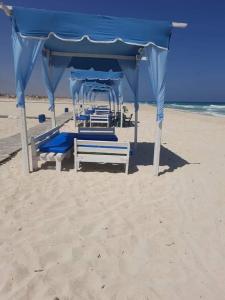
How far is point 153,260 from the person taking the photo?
267cm

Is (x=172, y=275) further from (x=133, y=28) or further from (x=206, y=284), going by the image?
(x=133, y=28)

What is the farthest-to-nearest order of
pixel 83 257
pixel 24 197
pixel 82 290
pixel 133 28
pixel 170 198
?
1. pixel 133 28
2. pixel 170 198
3. pixel 24 197
4. pixel 83 257
5. pixel 82 290

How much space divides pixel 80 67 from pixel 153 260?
809 cm

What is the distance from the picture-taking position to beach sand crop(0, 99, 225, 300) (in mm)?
2297

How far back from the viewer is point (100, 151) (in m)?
5.43

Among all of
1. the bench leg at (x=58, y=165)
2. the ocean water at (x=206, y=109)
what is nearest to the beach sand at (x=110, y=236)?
the bench leg at (x=58, y=165)

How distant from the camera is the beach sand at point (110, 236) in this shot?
2.30m

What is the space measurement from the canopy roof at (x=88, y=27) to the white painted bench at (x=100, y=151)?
78.7 inches

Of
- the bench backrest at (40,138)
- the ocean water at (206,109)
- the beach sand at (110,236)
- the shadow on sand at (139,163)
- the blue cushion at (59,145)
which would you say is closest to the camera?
the beach sand at (110,236)

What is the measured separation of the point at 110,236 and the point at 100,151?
258 centimetres

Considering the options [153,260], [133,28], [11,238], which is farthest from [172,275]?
[133,28]

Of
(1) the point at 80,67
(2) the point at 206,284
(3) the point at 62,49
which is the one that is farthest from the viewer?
(1) the point at 80,67

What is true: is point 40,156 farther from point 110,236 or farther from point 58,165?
point 110,236

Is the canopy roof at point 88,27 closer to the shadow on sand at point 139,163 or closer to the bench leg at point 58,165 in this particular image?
the bench leg at point 58,165
